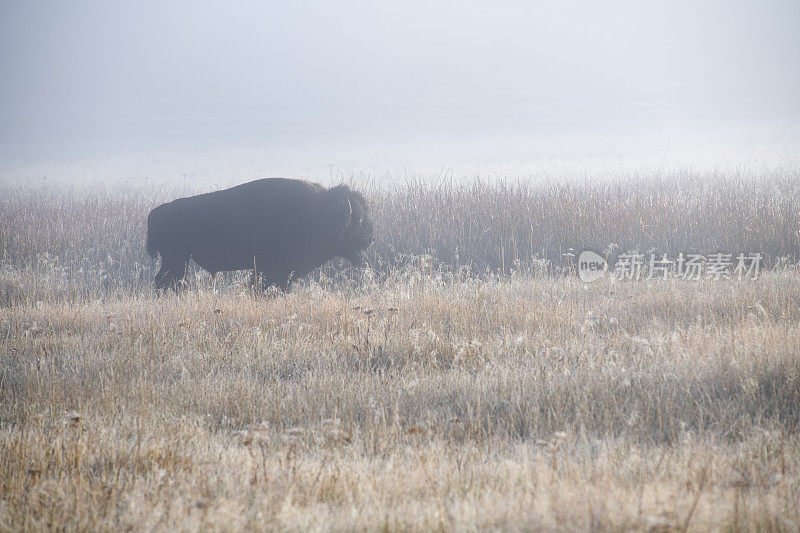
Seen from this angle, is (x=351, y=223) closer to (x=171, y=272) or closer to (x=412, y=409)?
(x=171, y=272)

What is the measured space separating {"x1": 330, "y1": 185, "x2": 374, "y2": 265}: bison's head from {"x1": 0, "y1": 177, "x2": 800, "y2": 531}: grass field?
95 cm

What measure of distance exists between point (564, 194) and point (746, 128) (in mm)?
53116

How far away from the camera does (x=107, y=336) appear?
5.84m

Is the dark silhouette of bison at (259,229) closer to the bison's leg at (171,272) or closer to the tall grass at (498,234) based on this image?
the bison's leg at (171,272)

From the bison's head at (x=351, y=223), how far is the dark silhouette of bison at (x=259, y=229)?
0.01m

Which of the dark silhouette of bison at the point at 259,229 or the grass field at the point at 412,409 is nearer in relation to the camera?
A: the grass field at the point at 412,409

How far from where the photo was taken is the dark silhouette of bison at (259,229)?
24.6 ft

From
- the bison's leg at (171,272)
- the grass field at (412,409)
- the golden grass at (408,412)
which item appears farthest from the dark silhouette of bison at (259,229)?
the golden grass at (408,412)

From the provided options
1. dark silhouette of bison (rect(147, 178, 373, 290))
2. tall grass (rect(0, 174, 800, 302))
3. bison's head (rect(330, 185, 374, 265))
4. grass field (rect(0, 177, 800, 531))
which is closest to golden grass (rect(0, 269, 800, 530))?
grass field (rect(0, 177, 800, 531))

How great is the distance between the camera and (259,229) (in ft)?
24.5

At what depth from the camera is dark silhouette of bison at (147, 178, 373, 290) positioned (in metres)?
7.50

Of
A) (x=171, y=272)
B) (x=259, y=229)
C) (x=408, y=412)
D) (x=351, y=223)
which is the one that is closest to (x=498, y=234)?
(x=351, y=223)

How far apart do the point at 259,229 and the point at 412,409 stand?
409 cm

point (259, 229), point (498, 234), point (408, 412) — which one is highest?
point (259, 229)
